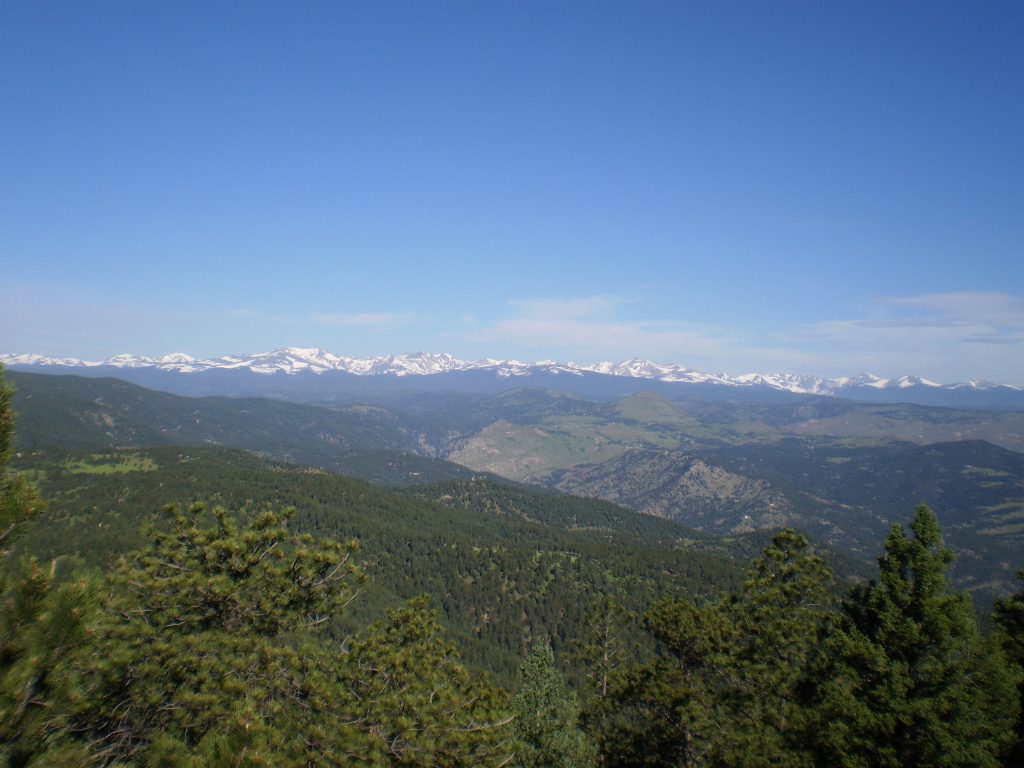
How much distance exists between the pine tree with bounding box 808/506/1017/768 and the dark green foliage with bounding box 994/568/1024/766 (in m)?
1.57

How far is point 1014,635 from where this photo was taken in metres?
27.7

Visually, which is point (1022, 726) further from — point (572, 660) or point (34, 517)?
point (34, 517)

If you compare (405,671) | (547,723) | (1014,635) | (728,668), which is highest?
(405,671)

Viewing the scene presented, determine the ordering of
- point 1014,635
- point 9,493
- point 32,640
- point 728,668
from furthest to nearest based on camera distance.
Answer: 1. point 1014,635
2. point 728,668
3. point 9,493
4. point 32,640

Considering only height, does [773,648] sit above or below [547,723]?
above

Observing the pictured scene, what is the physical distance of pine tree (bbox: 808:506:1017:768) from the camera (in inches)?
736

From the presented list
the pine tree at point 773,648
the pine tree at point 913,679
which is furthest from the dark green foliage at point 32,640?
the pine tree at point 913,679

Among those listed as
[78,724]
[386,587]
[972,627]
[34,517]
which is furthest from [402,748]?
[386,587]

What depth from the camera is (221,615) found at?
1650 cm

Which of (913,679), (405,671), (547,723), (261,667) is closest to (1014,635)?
(913,679)

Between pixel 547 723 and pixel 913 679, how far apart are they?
1937cm

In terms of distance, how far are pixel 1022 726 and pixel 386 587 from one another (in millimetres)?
168652

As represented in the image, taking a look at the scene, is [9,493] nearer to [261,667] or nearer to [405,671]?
[261,667]

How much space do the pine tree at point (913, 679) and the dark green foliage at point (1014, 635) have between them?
Result: 5.16ft
